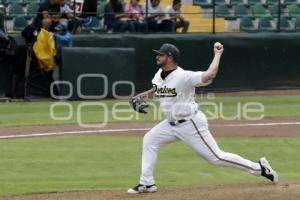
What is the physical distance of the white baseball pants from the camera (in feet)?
31.4

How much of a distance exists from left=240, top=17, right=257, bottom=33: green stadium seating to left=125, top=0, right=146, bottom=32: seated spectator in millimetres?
3551

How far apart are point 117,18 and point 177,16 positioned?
→ 188cm

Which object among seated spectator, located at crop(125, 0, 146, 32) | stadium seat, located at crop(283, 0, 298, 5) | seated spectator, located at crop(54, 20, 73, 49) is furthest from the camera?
stadium seat, located at crop(283, 0, 298, 5)

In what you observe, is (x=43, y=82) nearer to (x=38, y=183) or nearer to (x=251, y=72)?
(x=251, y=72)

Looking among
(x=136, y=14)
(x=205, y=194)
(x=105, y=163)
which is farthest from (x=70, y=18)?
(x=205, y=194)

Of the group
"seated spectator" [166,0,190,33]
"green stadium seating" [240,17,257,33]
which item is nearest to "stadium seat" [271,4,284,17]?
"green stadium seating" [240,17,257,33]

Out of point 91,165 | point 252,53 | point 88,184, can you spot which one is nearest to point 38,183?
point 88,184

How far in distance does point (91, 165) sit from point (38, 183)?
1.54m

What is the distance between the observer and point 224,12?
79.2ft

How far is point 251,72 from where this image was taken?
76.5 feet

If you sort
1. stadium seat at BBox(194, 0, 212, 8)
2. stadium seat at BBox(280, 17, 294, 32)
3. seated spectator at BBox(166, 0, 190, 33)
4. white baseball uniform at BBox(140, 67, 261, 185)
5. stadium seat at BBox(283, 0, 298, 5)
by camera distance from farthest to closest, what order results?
stadium seat at BBox(283, 0, 298, 5) → stadium seat at BBox(280, 17, 294, 32) → stadium seat at BBox(194, 0, 212, 8) → seated spectator at BBox(166, 0, 190, 33) → white baseball uniform at BBox(140, 67, 261, 185)

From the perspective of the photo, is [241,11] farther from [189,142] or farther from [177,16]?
[189,142]

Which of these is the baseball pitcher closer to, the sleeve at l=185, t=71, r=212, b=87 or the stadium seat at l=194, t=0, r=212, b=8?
the sleeve at l=185, t=71, r=212, b=87

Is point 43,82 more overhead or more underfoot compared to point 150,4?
more underfoot
